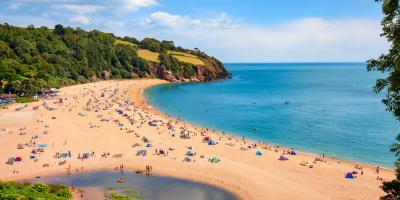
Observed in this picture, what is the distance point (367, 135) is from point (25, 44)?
114 metres

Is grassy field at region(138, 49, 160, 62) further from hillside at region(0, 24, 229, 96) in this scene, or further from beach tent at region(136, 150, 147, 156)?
beach tent at region(136, 150, 147, 156)

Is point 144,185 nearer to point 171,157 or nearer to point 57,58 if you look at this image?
point 171,157

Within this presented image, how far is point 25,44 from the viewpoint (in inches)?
5128

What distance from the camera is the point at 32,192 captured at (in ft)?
91.9

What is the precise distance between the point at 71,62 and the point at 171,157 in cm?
11022

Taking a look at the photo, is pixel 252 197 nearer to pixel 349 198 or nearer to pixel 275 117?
pixel 349 198

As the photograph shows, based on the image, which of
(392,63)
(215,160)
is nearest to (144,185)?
(215,160)

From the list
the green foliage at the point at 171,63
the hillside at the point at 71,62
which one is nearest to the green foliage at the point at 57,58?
the hillside at the point at 71,62

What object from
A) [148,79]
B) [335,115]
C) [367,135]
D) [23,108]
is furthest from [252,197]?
[148,79]

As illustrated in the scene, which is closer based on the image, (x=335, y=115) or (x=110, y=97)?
(x=335, y=115)

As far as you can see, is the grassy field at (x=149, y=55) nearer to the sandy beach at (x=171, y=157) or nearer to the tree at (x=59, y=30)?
the tree at (x=59, y=30)

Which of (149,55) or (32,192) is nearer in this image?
(32,192)

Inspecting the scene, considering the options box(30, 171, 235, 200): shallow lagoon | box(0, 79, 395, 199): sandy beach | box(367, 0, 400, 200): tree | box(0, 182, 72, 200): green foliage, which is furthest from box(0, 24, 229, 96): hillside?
box(367, 0, 400, 200): tree

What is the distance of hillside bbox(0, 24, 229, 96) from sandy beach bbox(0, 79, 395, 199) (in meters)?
34.2
